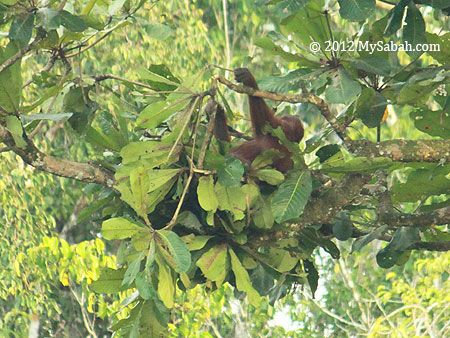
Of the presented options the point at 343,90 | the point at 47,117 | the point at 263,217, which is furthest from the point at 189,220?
the point at 343,90

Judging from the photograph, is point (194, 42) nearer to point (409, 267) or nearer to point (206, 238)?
point (409, 267)

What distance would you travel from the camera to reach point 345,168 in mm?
3199

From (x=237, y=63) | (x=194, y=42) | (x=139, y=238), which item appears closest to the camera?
(x=139, y=238)

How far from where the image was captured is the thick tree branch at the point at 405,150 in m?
3.30

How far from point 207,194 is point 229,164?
15 cm

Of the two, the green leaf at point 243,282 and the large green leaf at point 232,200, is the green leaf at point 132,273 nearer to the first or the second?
the large green leaf at point 232,200

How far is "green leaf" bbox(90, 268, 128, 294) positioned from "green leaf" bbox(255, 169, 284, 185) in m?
0.81

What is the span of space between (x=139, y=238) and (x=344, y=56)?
134cm

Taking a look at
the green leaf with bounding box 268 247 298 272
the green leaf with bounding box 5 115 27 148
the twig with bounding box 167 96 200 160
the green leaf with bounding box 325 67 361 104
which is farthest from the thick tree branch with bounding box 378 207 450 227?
the green leaf with bounding box 5 115 27 148

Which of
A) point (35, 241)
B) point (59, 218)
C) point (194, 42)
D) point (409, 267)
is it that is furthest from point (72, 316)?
point (409, 267)

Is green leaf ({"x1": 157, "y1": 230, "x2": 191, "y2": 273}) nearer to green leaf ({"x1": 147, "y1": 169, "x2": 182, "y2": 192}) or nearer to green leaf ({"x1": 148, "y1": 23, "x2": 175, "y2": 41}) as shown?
green leaf ({"x1": 147, "y1": 169, "x2": 182, "y2": 192})

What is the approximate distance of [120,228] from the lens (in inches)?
112

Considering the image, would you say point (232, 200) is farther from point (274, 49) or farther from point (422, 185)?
point (422, 185)

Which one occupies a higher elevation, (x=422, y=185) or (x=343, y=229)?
(x=422, y=185)
